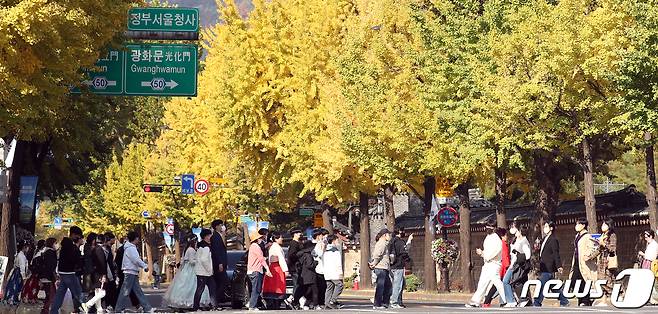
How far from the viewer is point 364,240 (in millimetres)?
56250

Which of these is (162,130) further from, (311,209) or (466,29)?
(466,29)

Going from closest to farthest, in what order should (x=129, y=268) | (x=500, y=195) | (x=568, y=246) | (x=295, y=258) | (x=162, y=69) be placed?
(x=129, y=268), (x=295, y=258), (x=162, y=69), (x=500, y=195), (x=568, y=246)

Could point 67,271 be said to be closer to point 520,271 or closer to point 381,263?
point 381,263

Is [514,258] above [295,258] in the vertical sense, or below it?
below

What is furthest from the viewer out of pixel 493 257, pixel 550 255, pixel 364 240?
pixel 364 240

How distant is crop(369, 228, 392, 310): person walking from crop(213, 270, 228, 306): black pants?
10.8 ft

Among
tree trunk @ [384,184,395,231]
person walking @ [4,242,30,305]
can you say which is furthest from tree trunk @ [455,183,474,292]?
person walking @ [4,242,30,305]

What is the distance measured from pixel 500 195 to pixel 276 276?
44.2 ft

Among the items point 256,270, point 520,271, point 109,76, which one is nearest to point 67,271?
point 256,270

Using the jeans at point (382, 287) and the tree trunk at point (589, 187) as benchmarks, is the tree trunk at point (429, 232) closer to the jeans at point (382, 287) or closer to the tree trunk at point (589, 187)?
the tree trunk at point (589, 187)

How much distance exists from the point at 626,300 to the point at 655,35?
284 inches

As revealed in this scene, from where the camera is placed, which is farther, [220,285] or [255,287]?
[220,285]

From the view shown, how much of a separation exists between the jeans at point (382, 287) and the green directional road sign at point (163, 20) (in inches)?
300

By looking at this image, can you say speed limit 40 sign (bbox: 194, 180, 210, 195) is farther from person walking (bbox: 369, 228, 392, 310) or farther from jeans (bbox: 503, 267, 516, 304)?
jeans (bbox: 503, 267, 516, 304)
